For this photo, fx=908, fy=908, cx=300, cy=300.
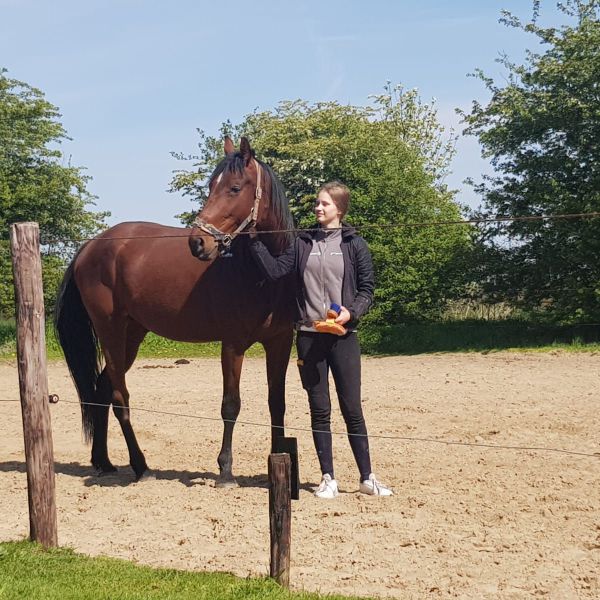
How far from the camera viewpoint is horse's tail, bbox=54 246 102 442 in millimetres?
8203

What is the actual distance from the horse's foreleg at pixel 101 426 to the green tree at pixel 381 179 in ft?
9.55

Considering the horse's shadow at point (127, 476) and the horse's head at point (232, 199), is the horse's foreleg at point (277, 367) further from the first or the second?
the horse's head at point (232, 199)

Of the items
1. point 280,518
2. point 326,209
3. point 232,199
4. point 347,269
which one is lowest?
point 280,518

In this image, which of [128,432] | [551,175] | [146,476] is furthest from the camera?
[551,175]

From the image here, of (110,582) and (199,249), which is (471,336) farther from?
(110,582)

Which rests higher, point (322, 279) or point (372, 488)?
point (322, 279)

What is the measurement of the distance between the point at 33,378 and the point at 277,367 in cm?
225

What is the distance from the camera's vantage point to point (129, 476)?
26.3ft

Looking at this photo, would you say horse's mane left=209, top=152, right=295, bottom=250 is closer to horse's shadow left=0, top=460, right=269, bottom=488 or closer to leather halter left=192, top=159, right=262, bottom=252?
leather halter left=192, top=159, right=262, bottom=252

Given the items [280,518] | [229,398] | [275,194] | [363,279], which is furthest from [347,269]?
[280,518]

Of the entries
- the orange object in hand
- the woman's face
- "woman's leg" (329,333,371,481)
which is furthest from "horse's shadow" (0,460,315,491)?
the woman's face

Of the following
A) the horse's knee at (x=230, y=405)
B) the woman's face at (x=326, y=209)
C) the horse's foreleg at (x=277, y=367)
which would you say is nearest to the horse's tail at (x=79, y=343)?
the horse's knee at (x=230, y=405)

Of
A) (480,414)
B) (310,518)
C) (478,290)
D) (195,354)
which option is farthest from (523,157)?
(310,518)

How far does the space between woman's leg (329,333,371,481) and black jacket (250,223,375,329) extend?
6.2 inches
